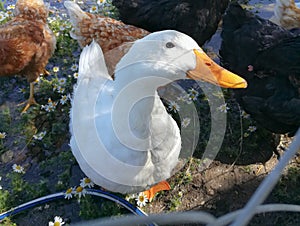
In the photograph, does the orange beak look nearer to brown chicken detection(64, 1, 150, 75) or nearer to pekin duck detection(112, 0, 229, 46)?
brown chicken detection(64, 1, 150, 75)

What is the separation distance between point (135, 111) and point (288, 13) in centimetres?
188

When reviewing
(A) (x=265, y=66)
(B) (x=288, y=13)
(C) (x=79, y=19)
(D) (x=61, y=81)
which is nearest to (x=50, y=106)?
(D) (x=61, y=81)

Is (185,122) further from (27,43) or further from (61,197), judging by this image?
(27,43)

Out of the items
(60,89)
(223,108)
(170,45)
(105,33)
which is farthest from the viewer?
(60,89)

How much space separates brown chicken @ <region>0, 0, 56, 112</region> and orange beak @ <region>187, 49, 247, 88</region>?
57.6 inches

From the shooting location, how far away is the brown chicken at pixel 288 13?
10.0ft

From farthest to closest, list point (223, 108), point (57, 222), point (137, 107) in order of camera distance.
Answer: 1. point (223, 108)
2. point (57, 222)
3. point (137, 107)

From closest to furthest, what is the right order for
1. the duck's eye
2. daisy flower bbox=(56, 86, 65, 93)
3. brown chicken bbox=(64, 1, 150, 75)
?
the duck's eye < brown chicken bbox=(64, 1, 150, 75) < daisy flower bbox=(56, 86, 65, 93)

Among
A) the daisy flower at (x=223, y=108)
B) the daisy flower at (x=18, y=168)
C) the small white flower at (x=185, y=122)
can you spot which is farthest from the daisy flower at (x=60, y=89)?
the daisy flower at (x=223, y=108)

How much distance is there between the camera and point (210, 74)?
1756 mm

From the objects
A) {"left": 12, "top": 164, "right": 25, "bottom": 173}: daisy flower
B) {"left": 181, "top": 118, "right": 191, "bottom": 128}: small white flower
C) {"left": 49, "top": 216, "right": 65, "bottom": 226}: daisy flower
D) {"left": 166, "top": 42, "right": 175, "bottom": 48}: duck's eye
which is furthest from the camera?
{"left": 181, "top": 118, "right": 191, "bottom": 128}: small white flower

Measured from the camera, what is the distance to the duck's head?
171 cm

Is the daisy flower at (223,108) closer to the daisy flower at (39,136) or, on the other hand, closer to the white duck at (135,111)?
the white duck at (135,111)

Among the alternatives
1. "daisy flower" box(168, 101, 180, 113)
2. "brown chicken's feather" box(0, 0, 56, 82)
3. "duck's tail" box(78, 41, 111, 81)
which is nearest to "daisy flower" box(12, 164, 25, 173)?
"brown chicken's feather" box(0, 0, 56, 82)
